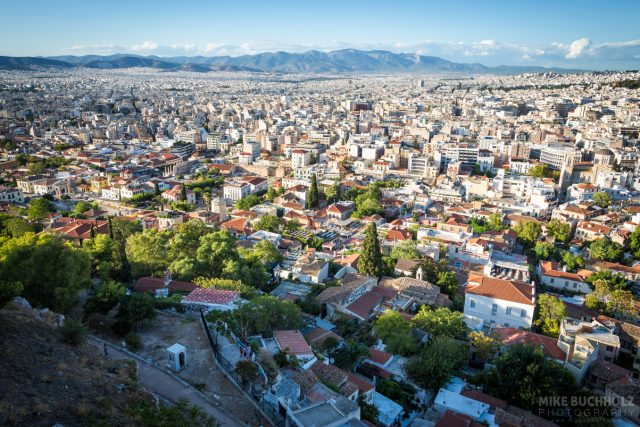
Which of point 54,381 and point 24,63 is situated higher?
point 24,63

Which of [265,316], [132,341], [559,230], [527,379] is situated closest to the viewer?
[132,341]

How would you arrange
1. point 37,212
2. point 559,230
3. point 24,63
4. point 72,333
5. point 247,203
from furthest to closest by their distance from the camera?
1. point 24,63
2. point 247,203
3. point 37,212
4. point 559,230
5. point 72,333

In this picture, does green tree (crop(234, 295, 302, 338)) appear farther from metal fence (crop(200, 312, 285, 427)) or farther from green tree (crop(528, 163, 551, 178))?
green tree (crop(528, 163, 551, 178))

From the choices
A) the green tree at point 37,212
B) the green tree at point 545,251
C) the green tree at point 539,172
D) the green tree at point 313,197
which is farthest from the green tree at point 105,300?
the green tree at point 539,172

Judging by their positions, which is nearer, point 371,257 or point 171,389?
point 171,389

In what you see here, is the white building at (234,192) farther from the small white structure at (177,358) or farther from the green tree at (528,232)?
the small white structure at (177,358)

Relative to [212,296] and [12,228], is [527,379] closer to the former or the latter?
[212,296]

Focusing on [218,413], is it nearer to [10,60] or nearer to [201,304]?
[201,304]

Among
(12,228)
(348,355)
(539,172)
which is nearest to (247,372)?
(348,355)

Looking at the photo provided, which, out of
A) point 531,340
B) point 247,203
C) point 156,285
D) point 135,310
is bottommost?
point 247,203
